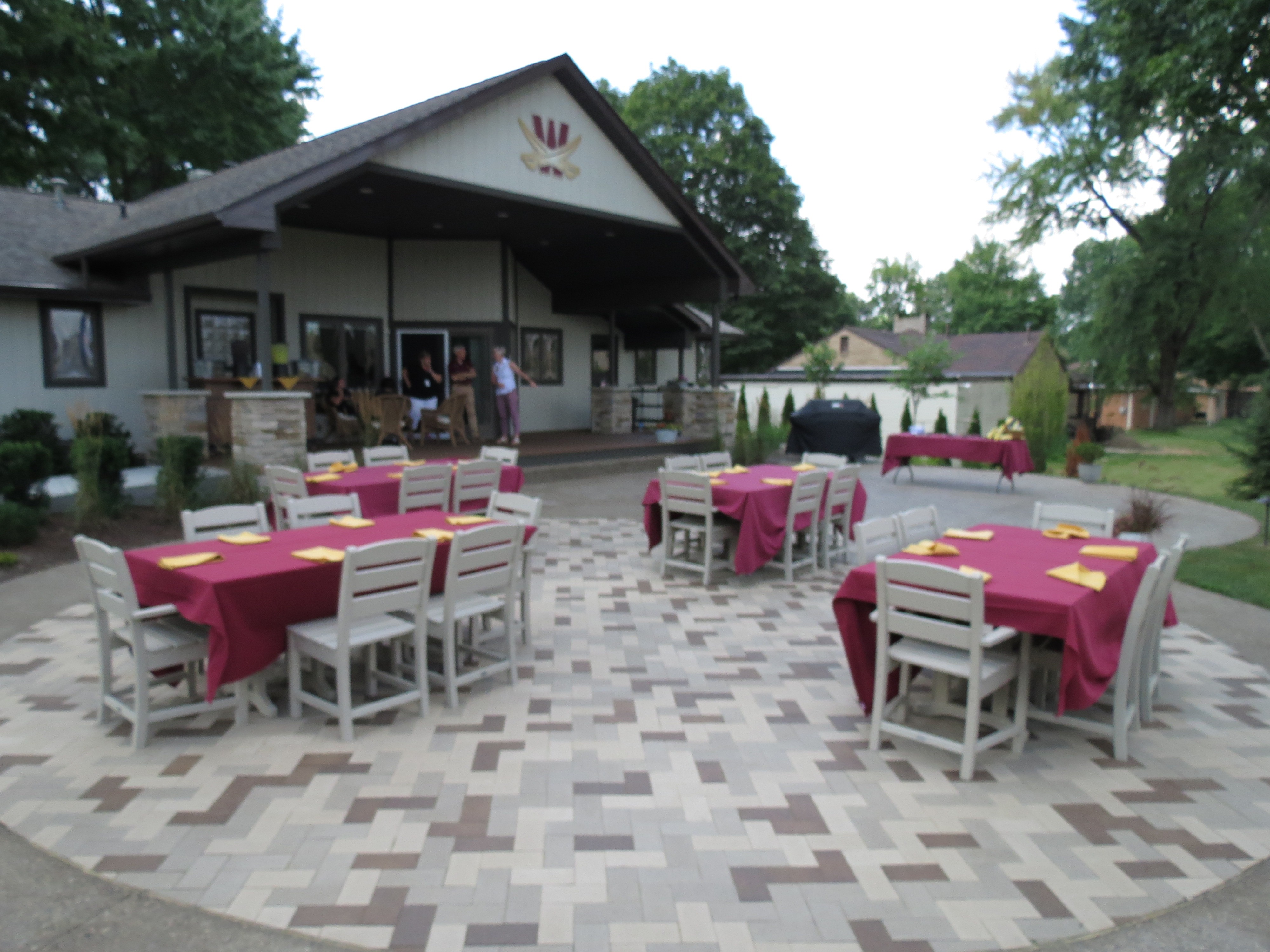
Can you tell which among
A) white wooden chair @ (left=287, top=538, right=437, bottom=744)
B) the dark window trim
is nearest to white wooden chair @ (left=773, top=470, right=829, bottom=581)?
white wooden chair @ (left=287, top=538, right=437, bottom=744)

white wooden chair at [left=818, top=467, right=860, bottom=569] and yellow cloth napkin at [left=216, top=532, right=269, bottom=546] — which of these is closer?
yellow cloth napkin at [left=216, top=532, right=269, bottom=546]

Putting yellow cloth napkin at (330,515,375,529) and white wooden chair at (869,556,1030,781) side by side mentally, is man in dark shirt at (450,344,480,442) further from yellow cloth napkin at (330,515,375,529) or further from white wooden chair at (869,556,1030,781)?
white wooden chair at (869,556,1030,781)

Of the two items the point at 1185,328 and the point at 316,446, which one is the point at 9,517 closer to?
the point at 316,446

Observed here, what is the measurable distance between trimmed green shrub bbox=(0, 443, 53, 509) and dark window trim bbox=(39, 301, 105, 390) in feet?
13.1

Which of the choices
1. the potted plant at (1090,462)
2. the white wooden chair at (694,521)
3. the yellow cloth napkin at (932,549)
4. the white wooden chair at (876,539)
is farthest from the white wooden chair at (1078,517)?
the potted plant at (1090,462)

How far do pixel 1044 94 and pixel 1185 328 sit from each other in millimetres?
9758

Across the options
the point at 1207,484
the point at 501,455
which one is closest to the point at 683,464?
the point at 501,455

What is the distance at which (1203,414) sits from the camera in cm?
4853

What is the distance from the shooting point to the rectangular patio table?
13.5m

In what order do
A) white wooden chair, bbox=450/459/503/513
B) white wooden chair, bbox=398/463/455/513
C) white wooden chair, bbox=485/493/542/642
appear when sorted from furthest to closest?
white wooden chair, bbox=450/459/503/513 → white wooden chair, bbox=398/463/455/513 → white wooden chair, bbox=485/493/542/642

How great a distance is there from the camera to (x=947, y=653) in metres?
4.00

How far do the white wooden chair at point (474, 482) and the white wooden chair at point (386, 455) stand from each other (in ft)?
3.98

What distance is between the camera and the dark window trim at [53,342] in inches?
477

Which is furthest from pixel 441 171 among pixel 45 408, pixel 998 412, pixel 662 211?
pixel 998 412
